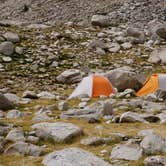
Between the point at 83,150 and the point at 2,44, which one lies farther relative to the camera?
the point at 2,44

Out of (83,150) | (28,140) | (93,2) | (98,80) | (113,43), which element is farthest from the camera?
(93,2)

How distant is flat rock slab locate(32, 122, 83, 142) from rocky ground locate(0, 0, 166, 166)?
0.8 inches

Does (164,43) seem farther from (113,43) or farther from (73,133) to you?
(73,133)

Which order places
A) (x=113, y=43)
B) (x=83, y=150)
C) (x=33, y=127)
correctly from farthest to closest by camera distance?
1. (x=113, y=43)
2. (x=33, y=127)
3. (x=83, y=150)

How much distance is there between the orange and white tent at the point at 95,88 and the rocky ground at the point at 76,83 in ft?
2.22

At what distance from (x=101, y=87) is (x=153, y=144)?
12174 mm

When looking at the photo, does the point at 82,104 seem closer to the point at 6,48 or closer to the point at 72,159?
the point at 72,159

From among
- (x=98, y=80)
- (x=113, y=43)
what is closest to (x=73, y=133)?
(x=98, y=80)

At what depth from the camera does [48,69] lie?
1104 inches

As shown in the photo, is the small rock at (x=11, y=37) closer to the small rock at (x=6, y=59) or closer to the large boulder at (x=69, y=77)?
the small rock at (x=6, y=59)

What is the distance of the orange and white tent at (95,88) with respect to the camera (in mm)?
22266

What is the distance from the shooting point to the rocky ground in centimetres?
1034

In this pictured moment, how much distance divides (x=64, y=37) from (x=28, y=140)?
22.9 meters

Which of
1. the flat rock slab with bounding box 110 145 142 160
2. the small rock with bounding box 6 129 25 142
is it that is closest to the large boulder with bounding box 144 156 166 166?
the flat rock slab with bounding box 110 145 142 160
